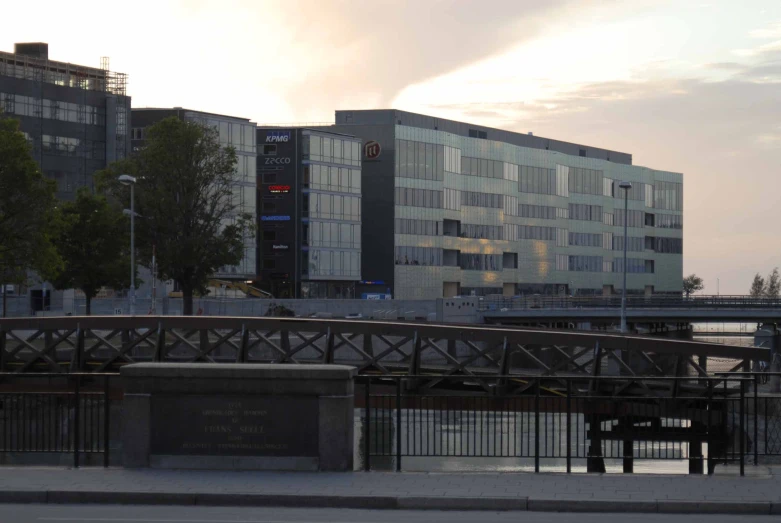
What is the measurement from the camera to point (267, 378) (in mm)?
16297

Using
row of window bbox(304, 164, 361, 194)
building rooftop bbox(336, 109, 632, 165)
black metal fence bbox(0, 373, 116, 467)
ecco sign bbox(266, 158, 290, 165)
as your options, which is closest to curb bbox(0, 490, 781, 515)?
black metal fence bbox(0, 373, 116, 467)

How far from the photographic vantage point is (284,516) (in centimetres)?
1381

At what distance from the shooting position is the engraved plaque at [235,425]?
16.3 metres

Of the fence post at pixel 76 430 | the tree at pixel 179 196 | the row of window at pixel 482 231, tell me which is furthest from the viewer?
the row of window at pixel 482 231

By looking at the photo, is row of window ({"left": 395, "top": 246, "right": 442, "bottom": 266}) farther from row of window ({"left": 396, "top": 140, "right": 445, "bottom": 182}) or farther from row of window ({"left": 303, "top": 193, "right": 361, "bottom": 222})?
row of window ({"left": 396, "top": 140, "right": 445, "bottom": 182})

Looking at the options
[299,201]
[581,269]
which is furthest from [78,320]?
[581,269]

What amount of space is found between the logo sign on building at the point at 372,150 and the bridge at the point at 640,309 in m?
24.4

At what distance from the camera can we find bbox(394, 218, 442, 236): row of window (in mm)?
120750

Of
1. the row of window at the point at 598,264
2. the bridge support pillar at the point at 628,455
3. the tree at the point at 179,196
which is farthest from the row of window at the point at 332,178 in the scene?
the bridge support pillar at the point at 628,455

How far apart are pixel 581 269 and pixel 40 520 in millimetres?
131218

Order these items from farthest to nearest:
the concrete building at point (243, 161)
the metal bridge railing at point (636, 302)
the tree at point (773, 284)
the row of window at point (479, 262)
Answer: the tree at point (773, 284)
the row of window at point (479, 262)
the concrete building at point (243, 161)
the metal bridge railing at point (636, 302)

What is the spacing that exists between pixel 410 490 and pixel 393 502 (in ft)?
2.04

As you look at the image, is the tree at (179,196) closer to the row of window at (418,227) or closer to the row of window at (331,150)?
the row of window at (331,150)

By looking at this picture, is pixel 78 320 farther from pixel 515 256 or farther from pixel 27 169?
pixel 515 256
